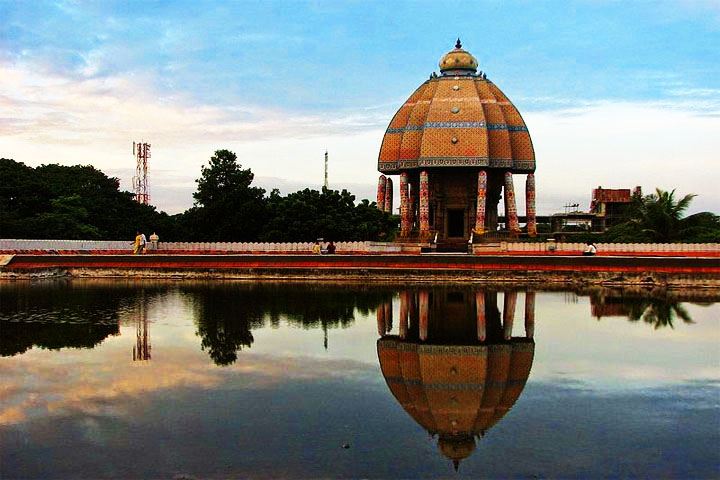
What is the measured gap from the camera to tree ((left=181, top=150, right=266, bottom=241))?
5034cm

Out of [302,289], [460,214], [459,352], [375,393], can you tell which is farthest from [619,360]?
[460,214]

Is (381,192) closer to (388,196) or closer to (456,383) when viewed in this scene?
(388,196)

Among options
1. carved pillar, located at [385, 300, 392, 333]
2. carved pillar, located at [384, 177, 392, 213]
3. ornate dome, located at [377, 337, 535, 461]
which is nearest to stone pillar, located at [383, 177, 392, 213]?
carved pillar, located at [384, 177, 392, 213]

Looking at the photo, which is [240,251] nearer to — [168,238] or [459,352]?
[168,238]

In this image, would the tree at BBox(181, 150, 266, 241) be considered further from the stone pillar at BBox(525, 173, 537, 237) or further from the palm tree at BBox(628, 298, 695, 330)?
the palm tree at BBox(628, 298, 695, 330)

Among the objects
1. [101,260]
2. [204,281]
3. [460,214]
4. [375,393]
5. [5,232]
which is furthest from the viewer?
[460,214]

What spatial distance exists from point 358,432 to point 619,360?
7.18 m

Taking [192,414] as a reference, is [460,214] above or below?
above

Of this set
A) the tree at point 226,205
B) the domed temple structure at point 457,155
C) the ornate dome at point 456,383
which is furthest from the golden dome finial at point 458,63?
the ornate dome at point 456,383

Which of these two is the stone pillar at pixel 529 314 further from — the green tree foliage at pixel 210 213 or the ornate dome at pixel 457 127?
the ornate dome at pixel 457 127

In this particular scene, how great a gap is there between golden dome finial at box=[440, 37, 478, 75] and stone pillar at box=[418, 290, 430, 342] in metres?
30.1

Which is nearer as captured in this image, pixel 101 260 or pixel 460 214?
pixel 101 260

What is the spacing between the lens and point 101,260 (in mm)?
37094

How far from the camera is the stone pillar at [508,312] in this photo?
60.4ft
